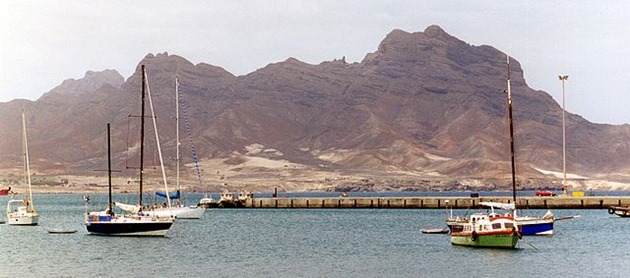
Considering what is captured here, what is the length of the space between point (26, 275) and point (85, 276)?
14.8 feet

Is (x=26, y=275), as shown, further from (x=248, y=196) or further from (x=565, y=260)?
(x=248, y=196)

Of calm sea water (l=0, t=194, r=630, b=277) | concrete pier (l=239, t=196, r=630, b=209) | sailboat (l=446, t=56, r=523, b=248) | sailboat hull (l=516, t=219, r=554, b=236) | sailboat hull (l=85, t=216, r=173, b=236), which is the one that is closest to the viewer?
calm sea water (l=0, t=194, r=630, b=277)

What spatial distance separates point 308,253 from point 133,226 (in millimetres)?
17956

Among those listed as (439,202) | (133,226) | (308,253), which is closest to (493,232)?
(308,253)

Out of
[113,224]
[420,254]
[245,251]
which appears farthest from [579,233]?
[113,224]

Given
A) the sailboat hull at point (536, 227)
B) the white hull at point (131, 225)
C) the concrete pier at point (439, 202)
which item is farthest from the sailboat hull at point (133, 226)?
the concrete pier at point (439, 202)

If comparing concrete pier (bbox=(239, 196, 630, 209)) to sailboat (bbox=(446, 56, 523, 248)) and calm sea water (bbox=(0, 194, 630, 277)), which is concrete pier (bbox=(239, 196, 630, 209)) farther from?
sailboat (bbox=(446, 56, 523, 248))

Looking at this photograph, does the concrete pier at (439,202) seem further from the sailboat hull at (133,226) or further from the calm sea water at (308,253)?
the sailboat hull at (133,226)

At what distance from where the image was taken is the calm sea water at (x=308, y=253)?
67.6 meters

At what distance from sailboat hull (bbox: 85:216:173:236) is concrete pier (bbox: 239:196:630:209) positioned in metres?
53.5

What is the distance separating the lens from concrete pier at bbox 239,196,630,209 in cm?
14875

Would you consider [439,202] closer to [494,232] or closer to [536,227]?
[536,227]

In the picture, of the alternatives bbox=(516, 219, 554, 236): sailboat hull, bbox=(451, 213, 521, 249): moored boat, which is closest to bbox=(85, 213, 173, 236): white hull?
bbox=(451, 213, 521, 249): moored boat

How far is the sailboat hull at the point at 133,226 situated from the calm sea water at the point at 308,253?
102cm
